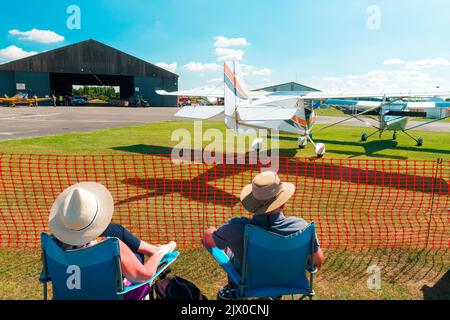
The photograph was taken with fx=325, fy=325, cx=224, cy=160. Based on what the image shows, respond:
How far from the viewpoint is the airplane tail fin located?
9500 millimetres

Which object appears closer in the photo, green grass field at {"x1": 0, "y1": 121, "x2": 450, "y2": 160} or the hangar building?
green grass field at {"x1": 0, "y1": 121, "x2": 450, "y2": 160}

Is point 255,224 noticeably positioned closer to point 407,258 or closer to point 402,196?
point 407,258

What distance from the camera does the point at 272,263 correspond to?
245 cm

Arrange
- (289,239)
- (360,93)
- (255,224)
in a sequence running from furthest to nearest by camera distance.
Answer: (360,93)
(255,224)
(289,239)

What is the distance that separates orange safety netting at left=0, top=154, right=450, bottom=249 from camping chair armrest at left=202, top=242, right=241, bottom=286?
1634 mm

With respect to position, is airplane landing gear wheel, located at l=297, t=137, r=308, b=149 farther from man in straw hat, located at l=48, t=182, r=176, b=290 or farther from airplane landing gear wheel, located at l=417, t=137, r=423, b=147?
man in straw hat, located at l=48, t=182, r=176, b=290

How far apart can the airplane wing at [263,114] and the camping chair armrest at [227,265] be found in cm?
659

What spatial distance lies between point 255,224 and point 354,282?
1838mm

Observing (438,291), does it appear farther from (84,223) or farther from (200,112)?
(200,112)

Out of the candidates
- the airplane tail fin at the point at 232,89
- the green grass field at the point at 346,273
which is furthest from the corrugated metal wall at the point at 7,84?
the green grass field at the point at 346,273

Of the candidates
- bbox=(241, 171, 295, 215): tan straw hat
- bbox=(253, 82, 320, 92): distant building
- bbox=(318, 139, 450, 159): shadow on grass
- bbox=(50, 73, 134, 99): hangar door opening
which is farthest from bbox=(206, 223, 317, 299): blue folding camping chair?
bbox=(50, 73, 134, 99): hangar door opening

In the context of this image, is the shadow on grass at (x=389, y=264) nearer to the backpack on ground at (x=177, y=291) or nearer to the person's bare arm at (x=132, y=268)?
the backpack on ground at (x=177, y=291)
